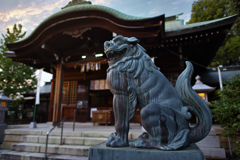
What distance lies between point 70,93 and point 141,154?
9875mm

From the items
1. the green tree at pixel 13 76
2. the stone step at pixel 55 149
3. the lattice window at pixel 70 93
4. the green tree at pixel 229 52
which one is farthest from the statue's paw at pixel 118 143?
the green tree at pixel 229 52

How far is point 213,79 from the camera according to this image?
8680 millimetres

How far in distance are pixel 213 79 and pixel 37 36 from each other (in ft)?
32.8

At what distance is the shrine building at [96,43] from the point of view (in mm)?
5891

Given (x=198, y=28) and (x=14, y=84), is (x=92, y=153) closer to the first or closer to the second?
(x=198, y=28)

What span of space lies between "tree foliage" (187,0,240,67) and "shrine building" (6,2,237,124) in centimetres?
580

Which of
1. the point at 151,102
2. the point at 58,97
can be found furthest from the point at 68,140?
the point at 151,102

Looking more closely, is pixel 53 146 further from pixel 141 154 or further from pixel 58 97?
pixel 141 154


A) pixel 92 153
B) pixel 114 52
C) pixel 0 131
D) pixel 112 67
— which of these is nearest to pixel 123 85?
pixel 112 67

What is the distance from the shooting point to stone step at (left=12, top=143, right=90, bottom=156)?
13.3 ft

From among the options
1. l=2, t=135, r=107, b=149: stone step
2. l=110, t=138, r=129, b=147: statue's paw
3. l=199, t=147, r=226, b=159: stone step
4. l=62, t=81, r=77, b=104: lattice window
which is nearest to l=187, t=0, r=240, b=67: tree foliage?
l=199, t=147, r=226, b=159: stone step

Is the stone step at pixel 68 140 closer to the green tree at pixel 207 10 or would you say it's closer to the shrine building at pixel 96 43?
the shrine building at pixel 96 43

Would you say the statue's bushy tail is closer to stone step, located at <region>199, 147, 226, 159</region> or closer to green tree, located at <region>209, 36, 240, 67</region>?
stone step, located at <region>199, 147, 226, 159</region>

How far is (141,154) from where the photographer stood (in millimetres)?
1504
